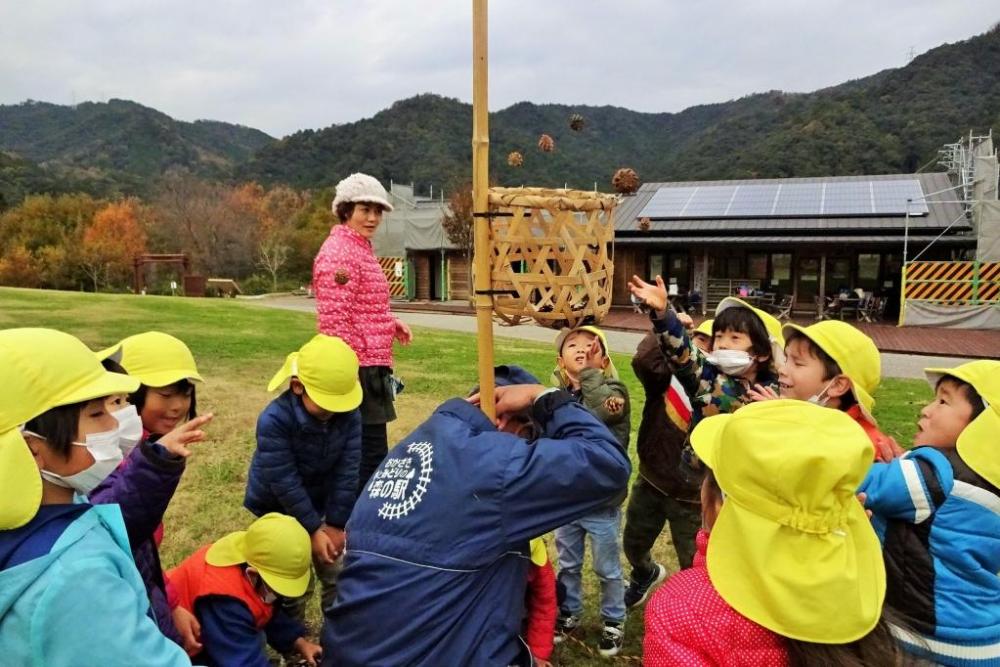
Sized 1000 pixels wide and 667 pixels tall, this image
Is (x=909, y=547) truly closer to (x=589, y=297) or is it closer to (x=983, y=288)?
(x=589, y=297)

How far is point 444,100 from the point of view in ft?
174

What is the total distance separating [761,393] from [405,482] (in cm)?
159

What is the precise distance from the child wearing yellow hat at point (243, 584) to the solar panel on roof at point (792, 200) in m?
19.4

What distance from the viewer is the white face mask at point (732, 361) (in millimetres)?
2697

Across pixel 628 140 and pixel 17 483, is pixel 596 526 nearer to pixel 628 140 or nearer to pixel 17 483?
pixel 17 483

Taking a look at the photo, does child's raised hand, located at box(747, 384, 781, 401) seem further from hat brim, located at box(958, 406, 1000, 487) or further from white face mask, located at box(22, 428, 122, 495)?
white face mask, located at box(22, 428, 122, 495)

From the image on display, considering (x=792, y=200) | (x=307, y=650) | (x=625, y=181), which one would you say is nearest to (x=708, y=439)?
(x=625, y=181)

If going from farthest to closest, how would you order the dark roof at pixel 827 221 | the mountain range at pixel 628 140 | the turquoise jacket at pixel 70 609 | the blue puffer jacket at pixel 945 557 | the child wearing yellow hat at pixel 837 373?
the mountain range at pixel 628 140
the dark roof at pixel 827 221
the child wearing yellow hat at pixel 837 373
the blue puffer jacket at pixel 945 557
the turquoise jacket at pixel 70 609

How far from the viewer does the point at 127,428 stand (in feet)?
5.40

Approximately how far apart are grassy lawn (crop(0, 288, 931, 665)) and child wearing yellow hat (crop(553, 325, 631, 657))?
109 millimetres

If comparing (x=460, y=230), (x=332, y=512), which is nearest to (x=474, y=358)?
(x=332, y=512)

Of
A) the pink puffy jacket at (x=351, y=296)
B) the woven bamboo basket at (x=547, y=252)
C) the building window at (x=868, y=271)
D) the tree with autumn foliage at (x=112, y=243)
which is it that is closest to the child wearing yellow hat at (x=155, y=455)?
the pink puffy jacket at (x=351, y=296)

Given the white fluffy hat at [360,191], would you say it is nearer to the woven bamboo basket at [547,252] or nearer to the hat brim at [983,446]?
the woven bamboo basket at [547,252]

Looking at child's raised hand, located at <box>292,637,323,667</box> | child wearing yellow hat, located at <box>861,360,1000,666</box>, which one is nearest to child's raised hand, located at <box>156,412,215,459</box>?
child's raised hand, located at <box>292,637,323,667</box>
